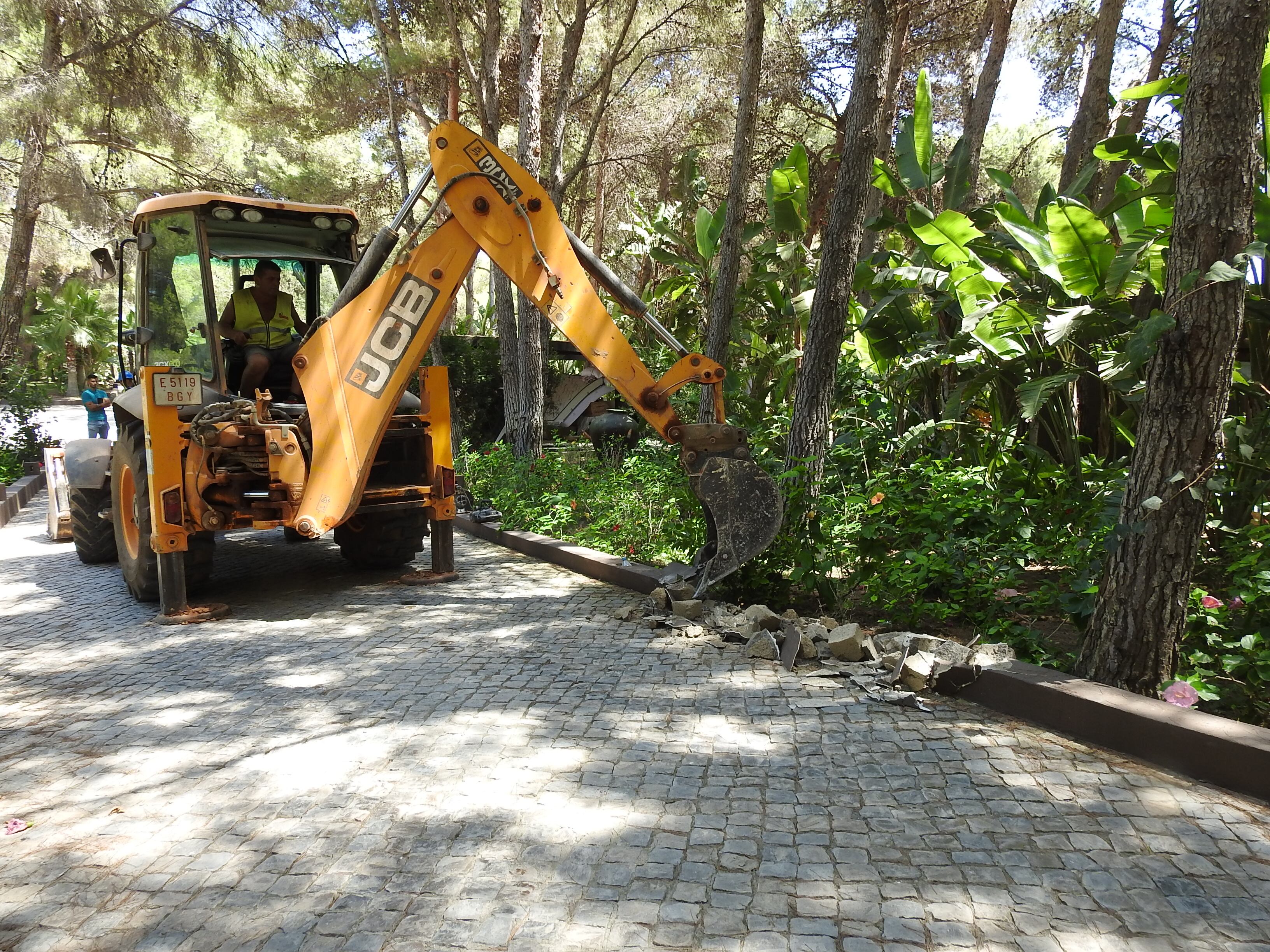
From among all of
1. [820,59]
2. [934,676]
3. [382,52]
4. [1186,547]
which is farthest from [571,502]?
[820,59]

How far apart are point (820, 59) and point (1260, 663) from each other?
16137 mm

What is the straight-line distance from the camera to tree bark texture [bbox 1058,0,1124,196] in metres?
9.95

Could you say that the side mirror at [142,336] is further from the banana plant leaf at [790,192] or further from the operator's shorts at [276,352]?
the banana plant leaf at [790,192]

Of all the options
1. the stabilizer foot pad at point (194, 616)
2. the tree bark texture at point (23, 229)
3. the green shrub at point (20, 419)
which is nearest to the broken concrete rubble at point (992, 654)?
the stabilizer foot pad at point (194, 616)

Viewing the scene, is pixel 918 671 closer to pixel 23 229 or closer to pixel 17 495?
pixel 17 495

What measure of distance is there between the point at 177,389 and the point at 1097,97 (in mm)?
9920

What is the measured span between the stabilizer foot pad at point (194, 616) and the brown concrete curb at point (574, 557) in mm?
2622

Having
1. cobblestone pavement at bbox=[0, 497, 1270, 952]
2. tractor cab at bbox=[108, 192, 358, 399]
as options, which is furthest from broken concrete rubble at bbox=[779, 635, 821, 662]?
tractor cab at bbox=[108, 192, 358, 399]

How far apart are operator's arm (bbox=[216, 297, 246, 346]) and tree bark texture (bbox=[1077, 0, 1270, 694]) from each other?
19.8ft

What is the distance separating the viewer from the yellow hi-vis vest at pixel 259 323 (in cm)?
688

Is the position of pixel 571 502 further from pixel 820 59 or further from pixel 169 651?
pixel 820 59

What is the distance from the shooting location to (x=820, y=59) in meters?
17.1

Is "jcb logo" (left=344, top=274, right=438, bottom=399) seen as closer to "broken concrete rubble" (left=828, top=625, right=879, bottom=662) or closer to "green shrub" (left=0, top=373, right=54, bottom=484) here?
"broken concrete rubble" (left=828, top=625, right=879, bottom=662)

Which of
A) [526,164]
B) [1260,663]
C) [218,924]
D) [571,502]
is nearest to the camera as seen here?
[218,924]
